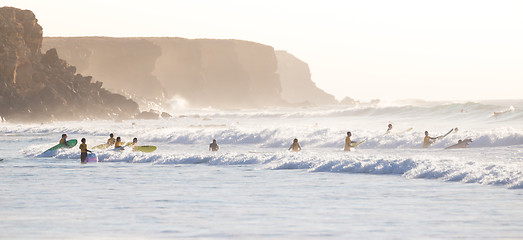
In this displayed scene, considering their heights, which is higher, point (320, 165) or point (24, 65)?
point (24, 65)

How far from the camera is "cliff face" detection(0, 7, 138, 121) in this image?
7544 centimetres

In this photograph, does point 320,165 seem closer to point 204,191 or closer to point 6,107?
point 204,191

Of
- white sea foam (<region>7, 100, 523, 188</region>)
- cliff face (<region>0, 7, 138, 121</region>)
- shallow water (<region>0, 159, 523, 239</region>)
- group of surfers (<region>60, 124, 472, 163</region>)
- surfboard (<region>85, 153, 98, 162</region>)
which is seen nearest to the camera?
shallow water (<region>0, 159, 523, 239</region>)

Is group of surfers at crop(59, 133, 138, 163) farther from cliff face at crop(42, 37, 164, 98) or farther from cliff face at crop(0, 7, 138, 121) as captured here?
cliff face at crop(42, 37, 164, 98)

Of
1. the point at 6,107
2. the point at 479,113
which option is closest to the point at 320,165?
the point at 479,113

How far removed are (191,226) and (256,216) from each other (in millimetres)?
1361

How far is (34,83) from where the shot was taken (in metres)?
80.1

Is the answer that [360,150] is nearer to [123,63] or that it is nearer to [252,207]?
[252,207]

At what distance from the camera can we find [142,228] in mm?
11141

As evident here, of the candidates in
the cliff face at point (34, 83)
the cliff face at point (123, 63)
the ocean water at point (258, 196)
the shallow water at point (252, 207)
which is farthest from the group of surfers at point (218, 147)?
the cliff face at point (123, 63)

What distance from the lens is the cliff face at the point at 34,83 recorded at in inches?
2970

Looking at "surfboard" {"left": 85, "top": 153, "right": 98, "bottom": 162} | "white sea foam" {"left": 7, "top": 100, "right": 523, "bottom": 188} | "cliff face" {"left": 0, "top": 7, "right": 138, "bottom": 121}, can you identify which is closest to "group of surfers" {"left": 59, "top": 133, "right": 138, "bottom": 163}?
"surfboard" {"left": 85, "top": 153, "right": 98, "bottom": 162}

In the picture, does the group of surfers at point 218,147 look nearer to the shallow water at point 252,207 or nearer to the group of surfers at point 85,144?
the group of surfers at point 85,144

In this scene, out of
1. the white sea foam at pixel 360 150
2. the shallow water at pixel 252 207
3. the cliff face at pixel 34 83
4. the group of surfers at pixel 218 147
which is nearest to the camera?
the shallow water at pixel 252 207
